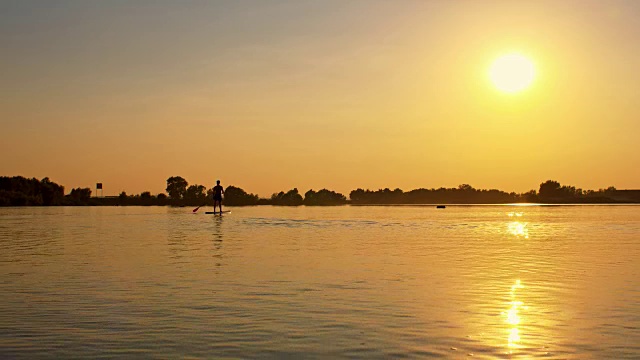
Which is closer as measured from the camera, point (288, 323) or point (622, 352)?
point (622, 352)

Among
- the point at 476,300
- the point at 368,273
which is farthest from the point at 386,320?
the point at 368,273

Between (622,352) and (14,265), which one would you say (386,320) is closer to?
(622,352)

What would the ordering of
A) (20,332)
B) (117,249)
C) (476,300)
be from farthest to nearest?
1. (117,249)
2. (476,300)
3. (20,332)

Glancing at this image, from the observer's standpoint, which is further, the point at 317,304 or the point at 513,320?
the point at 317,304

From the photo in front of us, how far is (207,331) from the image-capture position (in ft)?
40.9

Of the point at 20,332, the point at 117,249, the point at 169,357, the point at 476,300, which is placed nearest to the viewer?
the point at 169,357

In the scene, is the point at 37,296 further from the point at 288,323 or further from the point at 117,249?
the point at 117,249

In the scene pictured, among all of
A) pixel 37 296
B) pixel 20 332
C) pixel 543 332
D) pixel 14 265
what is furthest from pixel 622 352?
pixel 14 265

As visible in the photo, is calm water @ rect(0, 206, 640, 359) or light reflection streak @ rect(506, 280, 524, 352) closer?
calm water @ rect(0, 206, 640, 359)

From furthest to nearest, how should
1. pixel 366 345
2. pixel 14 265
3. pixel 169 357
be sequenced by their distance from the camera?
1. pixel 14 265
2. pixel 366 345
3. pixel 169 357

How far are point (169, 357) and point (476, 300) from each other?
8.13 metres

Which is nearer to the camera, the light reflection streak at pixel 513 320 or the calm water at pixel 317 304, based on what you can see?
the calm water at pixel 317 304

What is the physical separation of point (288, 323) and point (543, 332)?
4646 mm

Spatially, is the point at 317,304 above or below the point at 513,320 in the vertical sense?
above
